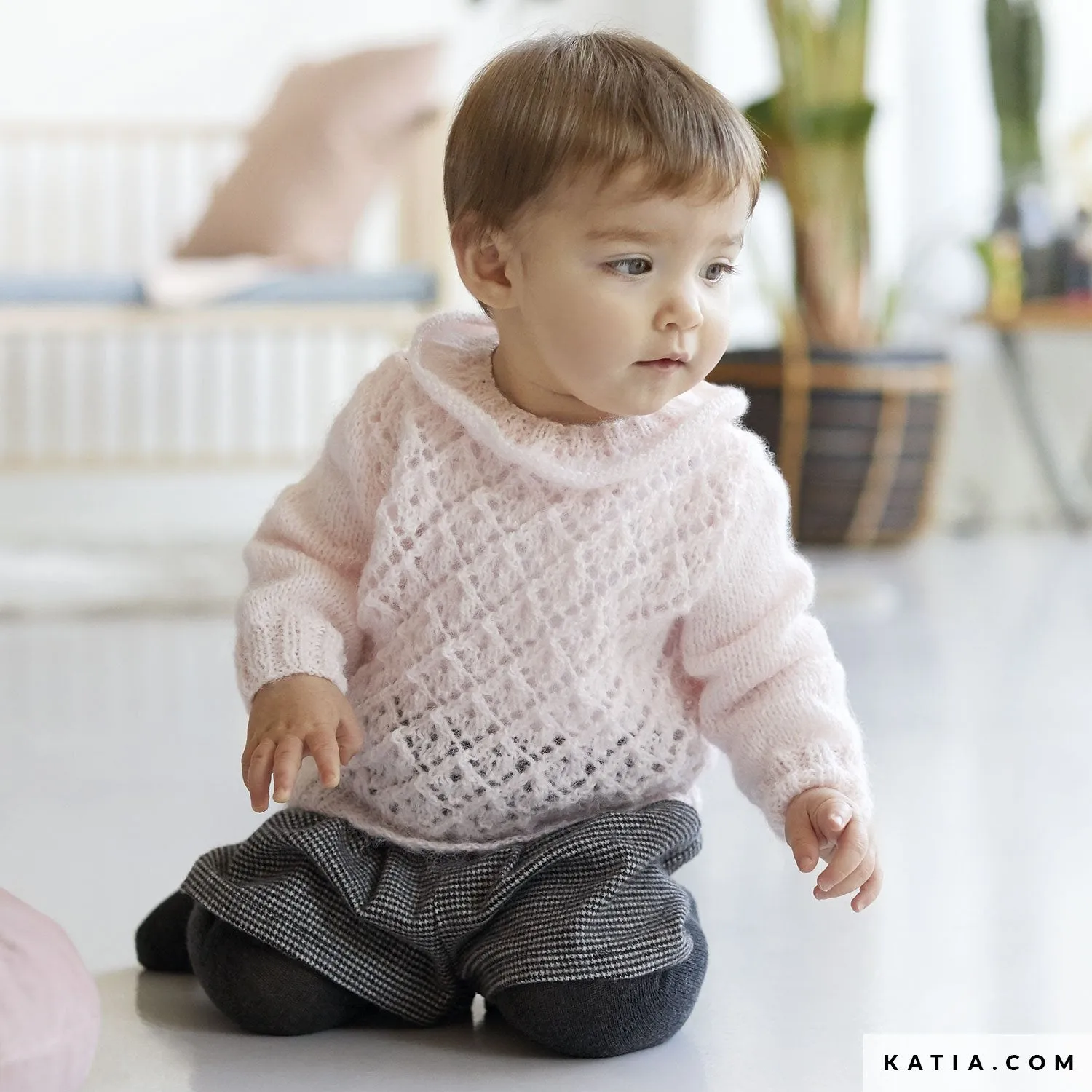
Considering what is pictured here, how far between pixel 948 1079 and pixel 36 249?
103 inches

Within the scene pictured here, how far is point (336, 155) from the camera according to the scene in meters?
2.59

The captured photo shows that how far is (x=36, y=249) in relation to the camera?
3.06 m

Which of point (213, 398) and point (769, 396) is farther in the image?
point (213, 398)

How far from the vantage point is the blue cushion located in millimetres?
2389

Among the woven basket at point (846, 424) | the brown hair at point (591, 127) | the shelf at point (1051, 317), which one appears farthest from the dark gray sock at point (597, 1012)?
the shelf at point (1051, 317)

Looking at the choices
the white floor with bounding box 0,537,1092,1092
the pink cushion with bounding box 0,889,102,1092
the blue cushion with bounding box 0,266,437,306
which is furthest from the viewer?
the blue cushion with bounding box 0,266,437,306

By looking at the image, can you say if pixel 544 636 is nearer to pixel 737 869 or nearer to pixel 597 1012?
pixel 597 1012

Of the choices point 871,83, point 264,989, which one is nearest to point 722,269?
point 264,989

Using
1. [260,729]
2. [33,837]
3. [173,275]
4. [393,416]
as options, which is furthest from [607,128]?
[173,275]

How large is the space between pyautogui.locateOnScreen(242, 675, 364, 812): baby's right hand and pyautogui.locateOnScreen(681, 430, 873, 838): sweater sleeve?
0.61ft

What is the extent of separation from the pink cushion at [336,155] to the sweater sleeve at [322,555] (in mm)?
1700

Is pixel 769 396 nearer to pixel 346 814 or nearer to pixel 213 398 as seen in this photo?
pixel 213 398

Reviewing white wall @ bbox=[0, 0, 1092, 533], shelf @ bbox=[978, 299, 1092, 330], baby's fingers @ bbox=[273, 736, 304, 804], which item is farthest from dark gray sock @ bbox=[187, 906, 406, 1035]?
white wall @ bbox=[0, 0, 1092, 533]

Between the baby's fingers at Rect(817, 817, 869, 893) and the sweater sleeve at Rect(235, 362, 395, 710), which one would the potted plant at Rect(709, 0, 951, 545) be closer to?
the sweater sleeve at Rect(235, 362, 395, 710)
